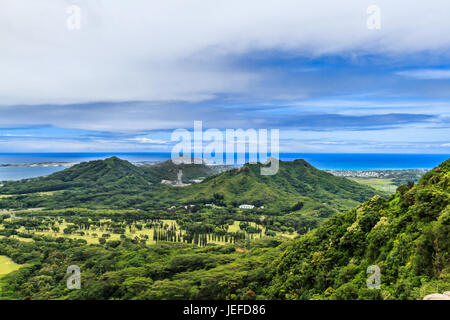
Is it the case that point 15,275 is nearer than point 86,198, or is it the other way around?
point 15,275

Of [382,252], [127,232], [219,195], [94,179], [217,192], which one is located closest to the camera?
[382,252]

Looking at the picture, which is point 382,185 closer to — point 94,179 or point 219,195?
point 219,195

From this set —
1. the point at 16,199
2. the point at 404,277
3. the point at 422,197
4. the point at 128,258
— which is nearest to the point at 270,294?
the point at 404,277

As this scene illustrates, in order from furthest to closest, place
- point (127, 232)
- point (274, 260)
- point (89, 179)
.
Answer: point (89, 179) → point (127, 232) → point (274, 260)

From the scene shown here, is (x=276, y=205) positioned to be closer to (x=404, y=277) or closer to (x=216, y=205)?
(x=216, y=205)

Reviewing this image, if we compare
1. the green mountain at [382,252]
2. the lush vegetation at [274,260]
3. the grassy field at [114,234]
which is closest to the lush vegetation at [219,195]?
the grassy field at [114,234]

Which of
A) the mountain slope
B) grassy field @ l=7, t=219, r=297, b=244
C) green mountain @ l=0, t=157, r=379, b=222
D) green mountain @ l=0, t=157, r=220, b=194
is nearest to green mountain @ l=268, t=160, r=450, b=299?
grassy field @ l=7, t=219, r=297, b=244

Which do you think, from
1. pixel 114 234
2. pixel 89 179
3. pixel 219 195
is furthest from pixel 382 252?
pixel 89 179

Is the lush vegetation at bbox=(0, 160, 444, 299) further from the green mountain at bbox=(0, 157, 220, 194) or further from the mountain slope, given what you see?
the mountain slope
